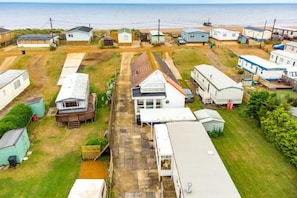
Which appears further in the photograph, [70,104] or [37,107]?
[37,107]

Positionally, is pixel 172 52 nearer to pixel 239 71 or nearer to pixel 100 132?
pixel 239 71

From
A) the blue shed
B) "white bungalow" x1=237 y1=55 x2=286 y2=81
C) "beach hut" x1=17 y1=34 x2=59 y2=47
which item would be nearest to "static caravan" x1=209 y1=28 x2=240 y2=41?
the blue shed

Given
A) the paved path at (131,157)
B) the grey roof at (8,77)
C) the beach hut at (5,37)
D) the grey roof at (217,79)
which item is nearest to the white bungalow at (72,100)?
the paved path at (131,157)

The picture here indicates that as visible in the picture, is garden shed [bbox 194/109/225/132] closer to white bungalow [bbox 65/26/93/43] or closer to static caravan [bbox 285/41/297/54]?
static caravan [bbox 285/41/297/54]

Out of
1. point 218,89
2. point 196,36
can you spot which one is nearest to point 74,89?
point 218,89

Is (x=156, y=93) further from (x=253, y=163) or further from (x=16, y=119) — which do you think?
(x=16, y=119)
